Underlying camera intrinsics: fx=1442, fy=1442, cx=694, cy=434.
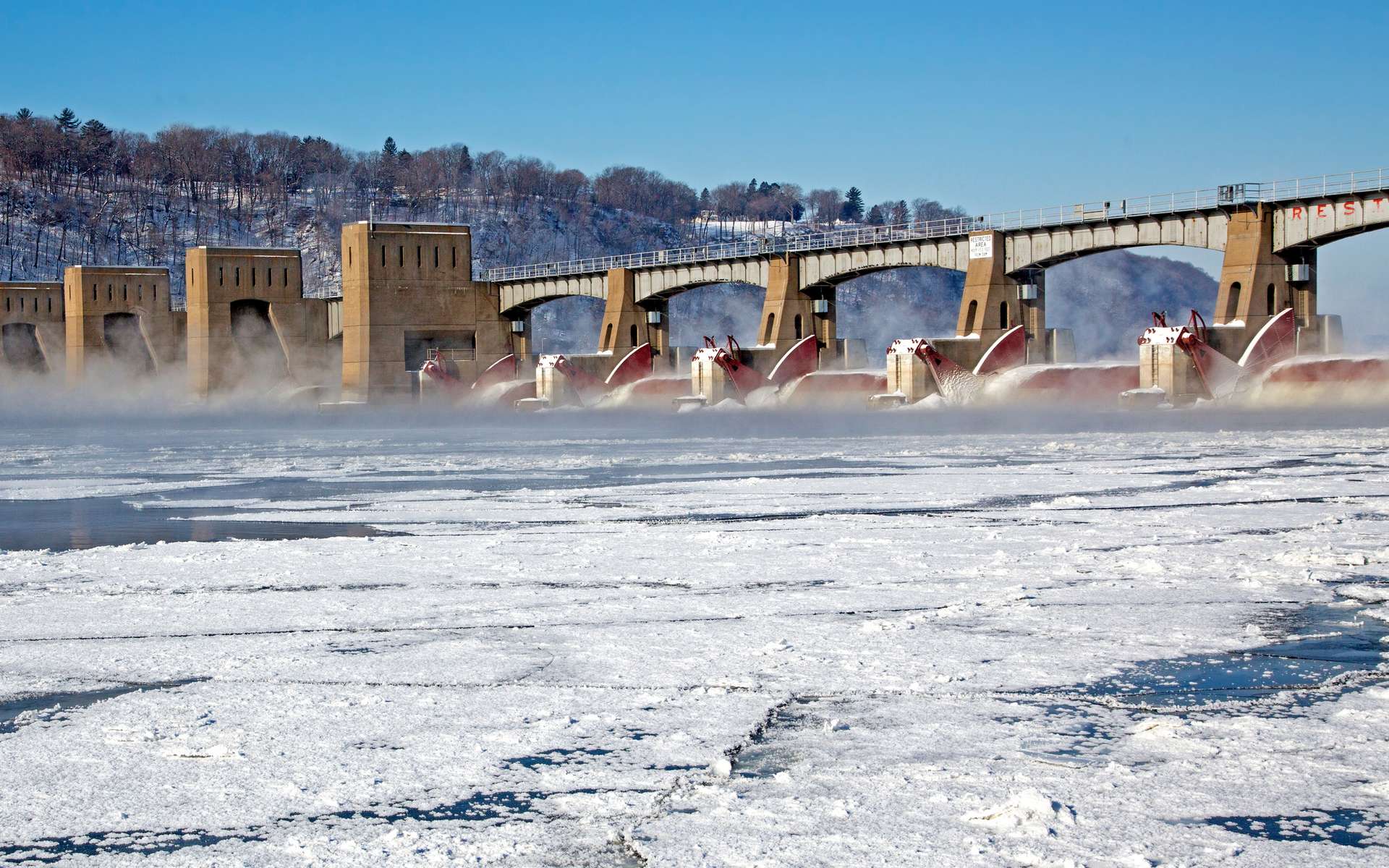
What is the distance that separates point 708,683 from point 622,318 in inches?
2631

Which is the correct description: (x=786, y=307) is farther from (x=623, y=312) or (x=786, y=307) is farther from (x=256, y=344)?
(x=256, y=344)

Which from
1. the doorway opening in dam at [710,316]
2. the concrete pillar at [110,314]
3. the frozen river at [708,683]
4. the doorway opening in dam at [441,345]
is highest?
the doorway opening in dam at [710,316]

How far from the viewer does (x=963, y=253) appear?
60.7m

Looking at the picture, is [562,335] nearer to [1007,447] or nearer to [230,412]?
[230,412]

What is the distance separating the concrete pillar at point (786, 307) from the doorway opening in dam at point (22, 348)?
6406 cm

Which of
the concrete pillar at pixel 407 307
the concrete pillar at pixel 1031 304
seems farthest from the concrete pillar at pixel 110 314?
the concrete pillar at pixel 1031 304

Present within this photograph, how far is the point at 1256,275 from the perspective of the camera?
50.5m

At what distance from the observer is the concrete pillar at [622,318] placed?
74.9 m

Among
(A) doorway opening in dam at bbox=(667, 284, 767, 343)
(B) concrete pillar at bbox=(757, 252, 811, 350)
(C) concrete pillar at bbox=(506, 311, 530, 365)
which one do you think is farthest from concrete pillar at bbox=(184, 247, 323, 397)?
(A) doorway opening in dam at bbox=(667, 284, 767, 343)

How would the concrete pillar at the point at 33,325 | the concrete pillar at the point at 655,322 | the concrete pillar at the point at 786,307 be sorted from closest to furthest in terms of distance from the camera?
the concrete pillar at the point at 786,307, the concrete pillar at the point at 655,322, the concrete pillar at the point at 33,325

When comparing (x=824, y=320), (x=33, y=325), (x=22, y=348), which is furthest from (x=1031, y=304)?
(x=22, y=348)

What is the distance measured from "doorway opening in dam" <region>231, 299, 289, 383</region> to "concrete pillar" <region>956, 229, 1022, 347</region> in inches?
1903

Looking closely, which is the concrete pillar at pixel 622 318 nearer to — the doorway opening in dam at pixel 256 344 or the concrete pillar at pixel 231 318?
the concrete pillar at pixel 231 318

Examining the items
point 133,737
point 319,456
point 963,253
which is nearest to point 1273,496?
point 133,737
